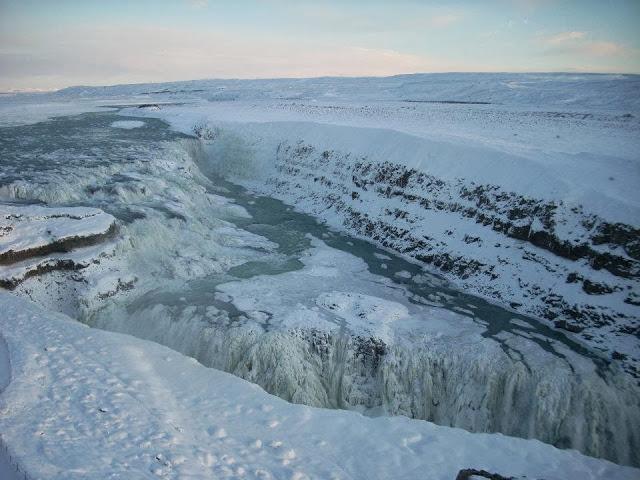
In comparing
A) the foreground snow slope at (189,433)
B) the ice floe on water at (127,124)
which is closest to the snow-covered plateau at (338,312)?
the foreground snow slope at (189,433)

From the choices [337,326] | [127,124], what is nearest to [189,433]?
[337,326]

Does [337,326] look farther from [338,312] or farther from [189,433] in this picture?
[189,433]

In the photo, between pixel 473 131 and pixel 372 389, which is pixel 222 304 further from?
pixel 473 131

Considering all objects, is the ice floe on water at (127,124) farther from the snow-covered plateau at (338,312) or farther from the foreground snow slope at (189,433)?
the foreground snow slope at (189,433)

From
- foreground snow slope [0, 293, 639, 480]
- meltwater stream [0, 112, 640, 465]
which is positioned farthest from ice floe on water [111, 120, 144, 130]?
foreground snow slope [0, 293, 639, 480]

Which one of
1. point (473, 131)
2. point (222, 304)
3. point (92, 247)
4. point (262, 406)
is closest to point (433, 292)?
point (222, 304)

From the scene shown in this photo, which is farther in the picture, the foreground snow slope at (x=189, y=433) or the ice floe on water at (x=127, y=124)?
the ice floe on water at (x=127, y=124)
